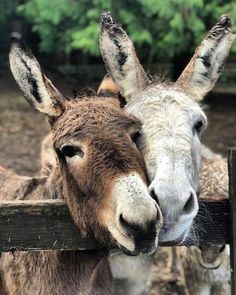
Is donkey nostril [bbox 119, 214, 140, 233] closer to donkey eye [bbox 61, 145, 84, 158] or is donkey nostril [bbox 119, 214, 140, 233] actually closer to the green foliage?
donkey eye [bbox 61, 145, 84, 158]

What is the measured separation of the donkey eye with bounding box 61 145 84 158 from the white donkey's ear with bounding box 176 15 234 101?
104 cm

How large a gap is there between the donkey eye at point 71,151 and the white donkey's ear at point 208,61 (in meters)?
1.04

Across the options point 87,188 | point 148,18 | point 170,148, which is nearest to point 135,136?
point 170,148

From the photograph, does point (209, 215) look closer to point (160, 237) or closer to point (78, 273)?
point (160, 237)

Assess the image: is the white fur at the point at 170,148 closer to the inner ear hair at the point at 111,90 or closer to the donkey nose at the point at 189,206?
the donkey nose at the point at 189,206

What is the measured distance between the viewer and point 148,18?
455 inches

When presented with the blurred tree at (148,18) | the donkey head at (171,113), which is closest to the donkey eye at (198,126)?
the donkey head at (171,113)

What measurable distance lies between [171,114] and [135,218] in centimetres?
100

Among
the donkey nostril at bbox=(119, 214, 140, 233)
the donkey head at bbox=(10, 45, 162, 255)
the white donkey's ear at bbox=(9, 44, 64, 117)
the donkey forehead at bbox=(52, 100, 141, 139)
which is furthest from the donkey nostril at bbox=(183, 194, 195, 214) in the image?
the white donkey's ear at bbox=(9, 44, 64, 117)

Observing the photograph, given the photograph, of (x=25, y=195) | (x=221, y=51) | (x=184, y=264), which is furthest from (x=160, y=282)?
(x=221, y=51)

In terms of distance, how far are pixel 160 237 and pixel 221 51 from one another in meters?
1.46

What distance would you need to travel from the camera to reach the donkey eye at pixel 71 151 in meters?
2.95

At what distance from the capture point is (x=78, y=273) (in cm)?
348

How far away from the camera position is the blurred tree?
10.7 m
